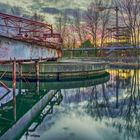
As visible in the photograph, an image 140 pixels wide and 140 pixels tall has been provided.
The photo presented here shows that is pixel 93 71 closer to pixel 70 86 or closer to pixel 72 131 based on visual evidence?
pixel 70 86

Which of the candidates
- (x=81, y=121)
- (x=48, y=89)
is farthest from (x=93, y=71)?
(x=81, y=121)

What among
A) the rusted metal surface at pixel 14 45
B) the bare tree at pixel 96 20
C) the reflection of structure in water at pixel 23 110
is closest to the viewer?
the reflection of structure in water at pixel 23 110

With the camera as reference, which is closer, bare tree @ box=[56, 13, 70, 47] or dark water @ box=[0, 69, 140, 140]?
dark water @ box=[0, 69, 140, 140]

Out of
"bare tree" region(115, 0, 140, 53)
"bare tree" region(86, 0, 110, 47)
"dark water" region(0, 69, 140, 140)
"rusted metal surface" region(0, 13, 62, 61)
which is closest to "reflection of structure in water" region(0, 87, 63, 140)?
"dark water" region(0, 69, 140, 140)

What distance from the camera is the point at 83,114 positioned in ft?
→ 29.3

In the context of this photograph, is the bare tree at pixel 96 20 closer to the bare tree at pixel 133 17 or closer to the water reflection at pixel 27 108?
the bare tree at pixel 133 17

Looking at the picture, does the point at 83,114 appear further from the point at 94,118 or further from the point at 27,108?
the point at 27,108

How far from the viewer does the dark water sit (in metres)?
6.79

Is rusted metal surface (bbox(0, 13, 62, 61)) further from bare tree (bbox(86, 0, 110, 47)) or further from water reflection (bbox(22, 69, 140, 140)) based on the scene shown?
bare tree (bbox(86, 0, 110, 47))

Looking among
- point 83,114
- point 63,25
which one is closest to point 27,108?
point 83,114

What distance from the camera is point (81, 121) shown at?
8.05 metres

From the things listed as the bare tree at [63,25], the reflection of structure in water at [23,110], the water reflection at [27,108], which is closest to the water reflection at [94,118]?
the water reflection at [27,108]

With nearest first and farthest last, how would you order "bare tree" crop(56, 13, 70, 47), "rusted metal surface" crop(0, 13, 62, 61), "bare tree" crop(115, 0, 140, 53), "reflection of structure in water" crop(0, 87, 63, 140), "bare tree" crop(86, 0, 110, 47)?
"reflection of structure in water" crop(0, 87, 63, 140) → "rusted metal surface" crop(0, 13, 62, 61) → "bare tree" crop(115, 0, 140, 53) → "bare tree" crop(86, 0, 110, 47) → "bare tree" crop(56, 13, 70, 47)

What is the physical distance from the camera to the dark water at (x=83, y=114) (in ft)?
22.3
